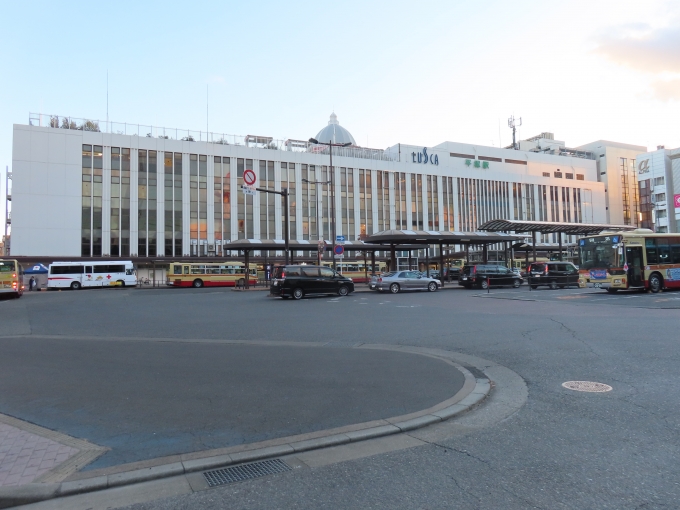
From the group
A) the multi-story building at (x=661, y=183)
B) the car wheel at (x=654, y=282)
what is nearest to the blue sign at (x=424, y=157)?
the multi-story building at (x=661, y=183)

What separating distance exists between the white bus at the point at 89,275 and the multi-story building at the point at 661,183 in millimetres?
82094

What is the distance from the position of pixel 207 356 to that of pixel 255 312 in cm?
904

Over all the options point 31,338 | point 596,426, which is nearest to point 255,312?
point 31,338

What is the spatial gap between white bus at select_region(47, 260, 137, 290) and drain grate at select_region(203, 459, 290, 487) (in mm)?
45182

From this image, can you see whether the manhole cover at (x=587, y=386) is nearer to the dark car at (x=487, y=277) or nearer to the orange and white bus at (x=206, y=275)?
the dark car at (x=487, y=277)

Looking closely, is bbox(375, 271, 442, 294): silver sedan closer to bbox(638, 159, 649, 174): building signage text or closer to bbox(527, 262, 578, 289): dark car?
bbox(527, 262, 578, 289): dark car

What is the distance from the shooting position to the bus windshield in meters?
23.8

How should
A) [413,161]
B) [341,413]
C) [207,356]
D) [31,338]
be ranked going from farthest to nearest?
[413,161] < [31,338] < [207,356] < [341,413]

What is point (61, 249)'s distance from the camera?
53.8 metres

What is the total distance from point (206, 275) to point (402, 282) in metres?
22.7

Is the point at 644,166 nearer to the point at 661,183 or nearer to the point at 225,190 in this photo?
the point at 661,183

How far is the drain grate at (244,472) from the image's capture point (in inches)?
159

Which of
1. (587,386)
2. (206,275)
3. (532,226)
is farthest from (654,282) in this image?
(206,275)

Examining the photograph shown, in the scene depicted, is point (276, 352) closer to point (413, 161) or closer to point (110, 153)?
point (110, 153)
